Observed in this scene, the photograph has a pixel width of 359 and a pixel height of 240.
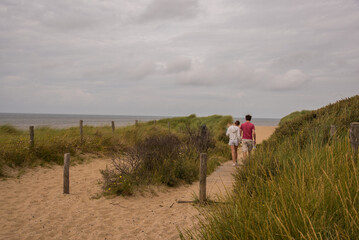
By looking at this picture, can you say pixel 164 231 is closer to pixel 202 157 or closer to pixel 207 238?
pixel 202 157

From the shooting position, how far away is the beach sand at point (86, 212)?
17.4 feet

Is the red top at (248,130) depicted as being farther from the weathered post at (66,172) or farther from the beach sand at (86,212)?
the weathered post at (66,172)

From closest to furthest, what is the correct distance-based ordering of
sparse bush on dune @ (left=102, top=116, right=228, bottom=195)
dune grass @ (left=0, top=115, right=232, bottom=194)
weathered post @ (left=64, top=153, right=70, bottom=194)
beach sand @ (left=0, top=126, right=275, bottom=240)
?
beach sand @ (left=0, top=126, right=275, bottom=240), weathered post @ (left=64, top=153, right=70, bottom=194), sparse bush on dune @ (left=102, top=116, right=228, bottom=195), dune grass @ (left=0, top=115, right=232, bottom=194)

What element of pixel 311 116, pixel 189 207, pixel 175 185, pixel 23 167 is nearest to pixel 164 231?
pixel 189 207

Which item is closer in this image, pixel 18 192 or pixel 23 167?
pixel 18 192

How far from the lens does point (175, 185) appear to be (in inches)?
337

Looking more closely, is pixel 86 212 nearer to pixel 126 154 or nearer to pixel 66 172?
pixel 66 172

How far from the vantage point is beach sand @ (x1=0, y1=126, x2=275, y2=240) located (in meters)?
5.32

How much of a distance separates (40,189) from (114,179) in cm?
240

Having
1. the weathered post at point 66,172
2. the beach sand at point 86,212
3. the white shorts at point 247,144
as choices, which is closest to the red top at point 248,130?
the white shorts at point 247,144

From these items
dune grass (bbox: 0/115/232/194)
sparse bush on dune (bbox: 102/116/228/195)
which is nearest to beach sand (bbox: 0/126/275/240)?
sparse bush on dune (bbox: 102/116/228/195)

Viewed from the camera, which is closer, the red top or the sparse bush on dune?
the sparse bush on dune

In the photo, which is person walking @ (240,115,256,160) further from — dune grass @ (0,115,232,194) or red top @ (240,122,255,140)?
dune grass @ (0,115,232,194)

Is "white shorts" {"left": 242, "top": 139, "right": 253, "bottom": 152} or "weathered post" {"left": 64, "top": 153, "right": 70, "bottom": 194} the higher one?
"white shorts" {"left": 242, "top": 139, "right": 253, "bottom": 152}
